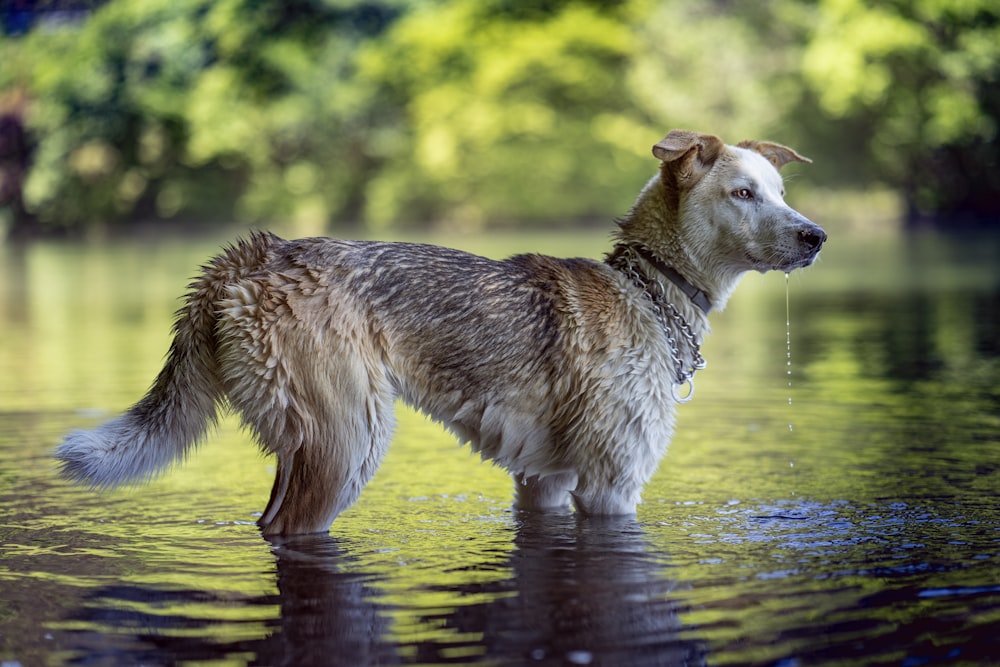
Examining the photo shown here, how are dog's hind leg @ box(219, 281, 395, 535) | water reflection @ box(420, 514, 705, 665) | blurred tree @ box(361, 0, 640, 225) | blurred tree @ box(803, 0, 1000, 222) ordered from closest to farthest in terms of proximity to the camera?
water reflection @ box(420, 514, 705, 665)
dog's hind leg @ box(219, 281, 395, 535)
blurred tree @ box(803, 0, 1000, 222)
blurred tree @ box(361, 0, 640, 225)

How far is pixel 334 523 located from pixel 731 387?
16.1ft

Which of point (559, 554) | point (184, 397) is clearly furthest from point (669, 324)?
point (184, 397)

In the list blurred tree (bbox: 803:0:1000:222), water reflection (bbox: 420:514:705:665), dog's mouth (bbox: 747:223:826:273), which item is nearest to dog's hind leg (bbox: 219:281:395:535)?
water reflection (bbox: 420:514:705:665)

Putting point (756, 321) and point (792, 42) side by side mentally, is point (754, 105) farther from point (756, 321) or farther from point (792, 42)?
point (756, 321)

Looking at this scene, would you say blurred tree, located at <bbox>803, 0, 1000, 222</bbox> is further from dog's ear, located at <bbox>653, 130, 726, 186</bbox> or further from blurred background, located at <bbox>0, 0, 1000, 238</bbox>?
dog's ear, located at <bbox>653, 130, 726, 186</bbox>

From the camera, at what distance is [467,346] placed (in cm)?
548

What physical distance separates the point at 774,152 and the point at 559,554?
6.64ft

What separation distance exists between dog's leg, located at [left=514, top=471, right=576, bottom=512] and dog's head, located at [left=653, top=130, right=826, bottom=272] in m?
1.13

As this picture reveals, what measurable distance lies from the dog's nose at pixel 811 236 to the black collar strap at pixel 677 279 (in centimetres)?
50

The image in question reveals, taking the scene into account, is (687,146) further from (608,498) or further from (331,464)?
(331,464)

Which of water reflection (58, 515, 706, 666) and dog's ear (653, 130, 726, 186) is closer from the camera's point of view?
water reflection (58, 515, 706, 666)

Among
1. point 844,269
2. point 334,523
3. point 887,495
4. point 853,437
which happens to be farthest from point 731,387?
point 844,269

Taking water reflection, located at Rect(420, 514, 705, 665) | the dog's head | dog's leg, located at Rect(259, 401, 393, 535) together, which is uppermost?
the dog's head

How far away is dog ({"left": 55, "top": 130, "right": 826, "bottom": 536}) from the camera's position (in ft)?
17.3
